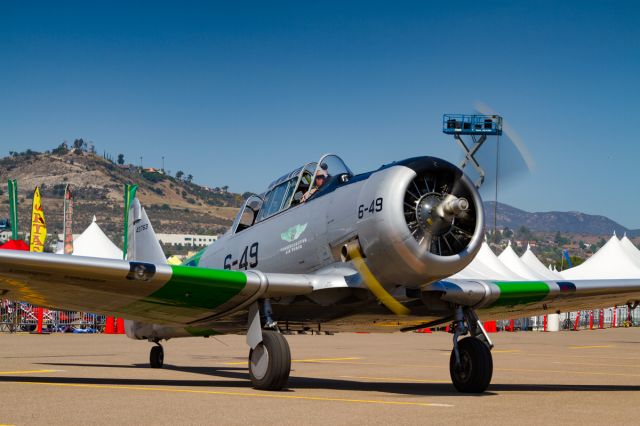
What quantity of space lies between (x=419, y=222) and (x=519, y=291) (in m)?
2.99

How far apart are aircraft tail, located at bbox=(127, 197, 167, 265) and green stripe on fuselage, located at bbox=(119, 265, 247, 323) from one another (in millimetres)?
4231

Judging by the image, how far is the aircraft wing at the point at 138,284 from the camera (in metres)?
10.3

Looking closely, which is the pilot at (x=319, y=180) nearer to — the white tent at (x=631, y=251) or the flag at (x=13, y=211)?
the flag at (x=13, y=211)

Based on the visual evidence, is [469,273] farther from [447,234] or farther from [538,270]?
[447,234]

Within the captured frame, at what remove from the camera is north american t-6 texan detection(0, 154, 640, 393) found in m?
10.4

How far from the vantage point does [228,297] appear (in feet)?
36.8

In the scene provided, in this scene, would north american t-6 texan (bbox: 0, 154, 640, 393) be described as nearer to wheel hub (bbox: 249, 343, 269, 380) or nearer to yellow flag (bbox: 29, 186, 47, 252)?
wheel hub (bbox: 249, 343, 269, 380)

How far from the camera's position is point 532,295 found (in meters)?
12.8

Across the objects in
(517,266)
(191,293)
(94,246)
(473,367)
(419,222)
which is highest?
(94,246)

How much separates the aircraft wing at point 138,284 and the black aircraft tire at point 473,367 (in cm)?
198

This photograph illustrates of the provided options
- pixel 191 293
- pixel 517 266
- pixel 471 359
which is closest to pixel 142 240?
pixel 191 293

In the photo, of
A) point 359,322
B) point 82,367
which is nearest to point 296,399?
point 359,322

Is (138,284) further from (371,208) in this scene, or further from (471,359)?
(471,359)

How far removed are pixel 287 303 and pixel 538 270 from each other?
41596mm
